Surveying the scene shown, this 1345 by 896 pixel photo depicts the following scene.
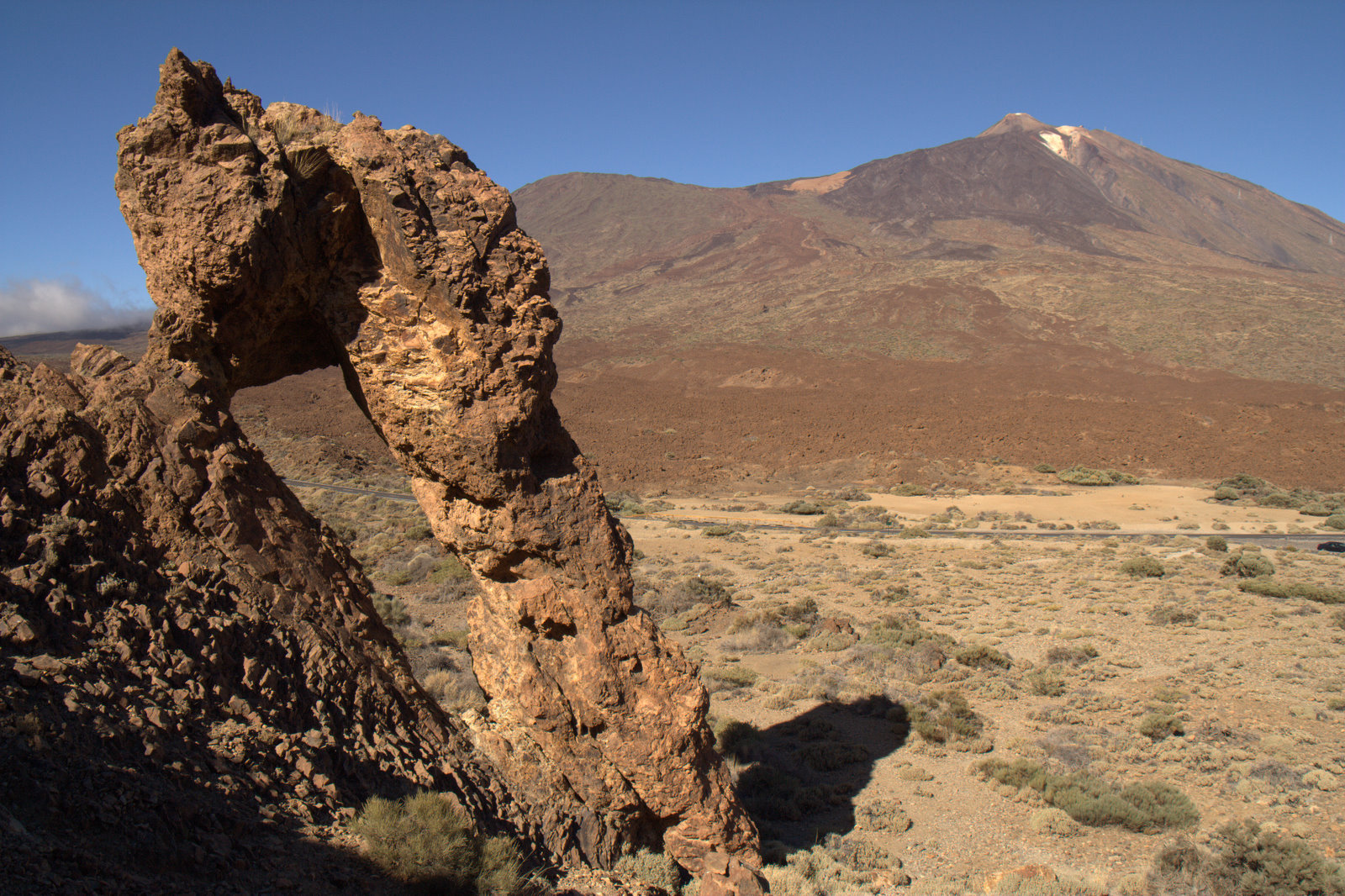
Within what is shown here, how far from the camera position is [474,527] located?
224 inches

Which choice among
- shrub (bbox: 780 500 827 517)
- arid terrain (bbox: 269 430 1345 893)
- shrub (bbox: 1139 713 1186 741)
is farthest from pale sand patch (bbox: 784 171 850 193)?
shrub (bbox: 1139 713 1186 741)

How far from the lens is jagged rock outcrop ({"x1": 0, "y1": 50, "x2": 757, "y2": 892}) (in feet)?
14.6

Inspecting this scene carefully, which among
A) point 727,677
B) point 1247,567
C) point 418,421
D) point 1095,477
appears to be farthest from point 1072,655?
point 1095,477

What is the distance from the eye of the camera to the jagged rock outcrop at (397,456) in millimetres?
4438

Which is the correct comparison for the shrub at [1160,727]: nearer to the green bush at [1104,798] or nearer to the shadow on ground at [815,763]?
the green bush at [1104,798]

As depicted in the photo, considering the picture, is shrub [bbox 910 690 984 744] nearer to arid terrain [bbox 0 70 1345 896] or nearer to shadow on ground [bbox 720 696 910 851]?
arid terrain [bbox 0 70 1345 896]

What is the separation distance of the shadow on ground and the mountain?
2662 centimetres

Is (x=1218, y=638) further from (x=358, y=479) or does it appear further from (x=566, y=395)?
(x=566, y=395)

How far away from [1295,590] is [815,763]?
13.1 metres

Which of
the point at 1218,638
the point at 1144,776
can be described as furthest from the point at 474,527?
the point at 1218,638

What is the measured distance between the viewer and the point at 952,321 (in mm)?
66312

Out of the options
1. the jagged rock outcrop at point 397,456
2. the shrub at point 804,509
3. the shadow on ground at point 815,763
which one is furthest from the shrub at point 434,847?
the shrub at point 804,509

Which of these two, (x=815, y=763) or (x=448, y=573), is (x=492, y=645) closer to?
(x=815, y=763)

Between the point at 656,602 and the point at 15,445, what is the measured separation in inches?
506
